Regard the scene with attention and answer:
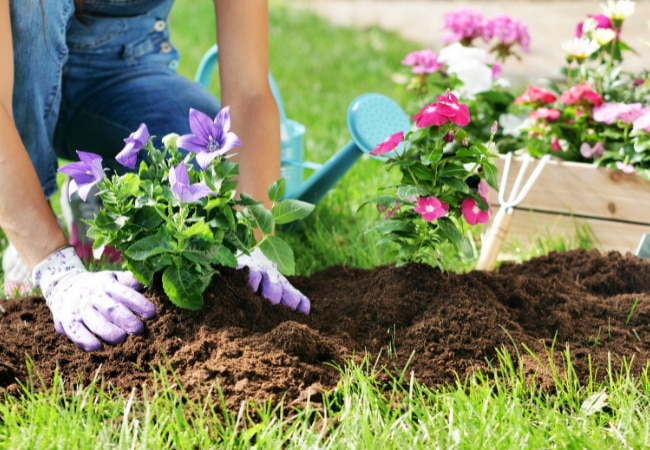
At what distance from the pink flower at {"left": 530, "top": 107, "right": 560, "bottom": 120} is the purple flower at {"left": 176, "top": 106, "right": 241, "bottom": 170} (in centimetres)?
121

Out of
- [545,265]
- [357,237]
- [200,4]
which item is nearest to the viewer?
[545,265]

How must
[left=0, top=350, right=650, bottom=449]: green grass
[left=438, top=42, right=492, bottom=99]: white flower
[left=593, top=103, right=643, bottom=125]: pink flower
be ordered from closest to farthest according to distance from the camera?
[left=0, top=350, right=650, bottom=449]: green grass, [left=593, top=103, right=643, bottom=125]: pink flower, [left=438, top=42, right=492, bottom=99]: white flower

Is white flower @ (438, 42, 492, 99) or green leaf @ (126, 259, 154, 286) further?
white flower @ (438, 42, 492, 99)

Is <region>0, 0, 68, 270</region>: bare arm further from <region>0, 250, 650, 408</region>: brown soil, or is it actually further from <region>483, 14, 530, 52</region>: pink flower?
<region>483, 14, 530, 52</region>: pink flower

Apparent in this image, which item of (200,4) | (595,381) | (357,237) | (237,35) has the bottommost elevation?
(200,4)

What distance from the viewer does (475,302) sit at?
183cm

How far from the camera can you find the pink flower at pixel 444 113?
1757mm

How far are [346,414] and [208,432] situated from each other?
0.77ft

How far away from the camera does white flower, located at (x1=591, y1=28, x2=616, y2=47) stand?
2469 millimetres

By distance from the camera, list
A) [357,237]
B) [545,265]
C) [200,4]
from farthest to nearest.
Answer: [200,4] → [357,237] → [545,265]

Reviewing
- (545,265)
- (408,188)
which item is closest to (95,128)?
(408,188)

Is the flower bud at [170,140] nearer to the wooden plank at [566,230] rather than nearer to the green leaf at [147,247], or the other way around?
the green leaf at [147,247]

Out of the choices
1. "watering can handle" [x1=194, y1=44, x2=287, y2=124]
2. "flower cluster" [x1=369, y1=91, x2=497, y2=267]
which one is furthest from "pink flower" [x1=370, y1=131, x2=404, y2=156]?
"watering can handle" [x1=194, y1=44, x2=287, y2=124]

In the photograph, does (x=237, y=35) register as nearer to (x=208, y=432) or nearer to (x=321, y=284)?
(x=321, y=284)
